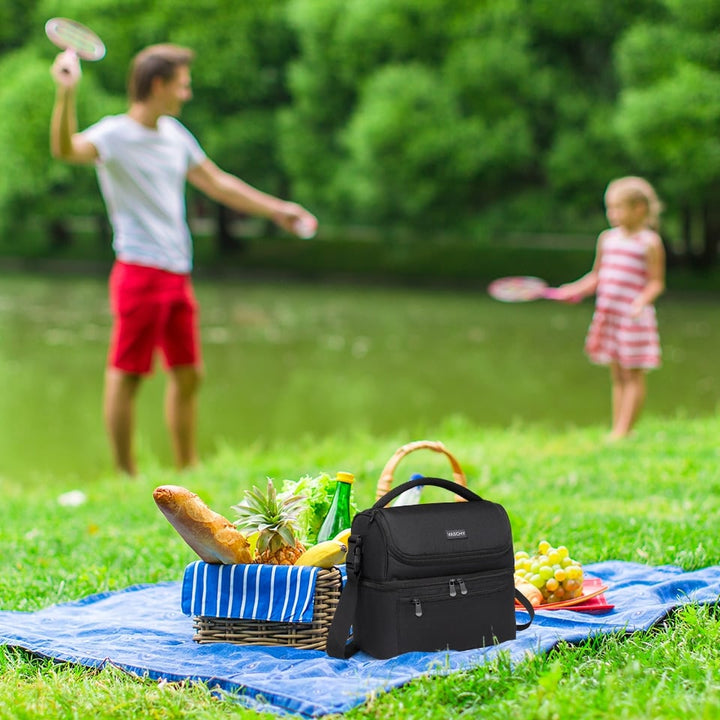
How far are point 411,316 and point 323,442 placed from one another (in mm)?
10773

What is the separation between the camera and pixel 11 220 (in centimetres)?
2916

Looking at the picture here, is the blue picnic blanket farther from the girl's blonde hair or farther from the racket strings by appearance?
the girl's blonde hair

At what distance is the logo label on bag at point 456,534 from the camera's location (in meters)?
2.81

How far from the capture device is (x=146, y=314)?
601 centimetres

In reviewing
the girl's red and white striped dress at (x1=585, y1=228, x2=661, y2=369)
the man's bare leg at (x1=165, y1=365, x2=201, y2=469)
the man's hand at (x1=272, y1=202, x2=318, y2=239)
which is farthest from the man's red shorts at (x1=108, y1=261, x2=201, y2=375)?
the girl's red and white striped dress at (x1=585, y1=228, x2=661, y2=369)

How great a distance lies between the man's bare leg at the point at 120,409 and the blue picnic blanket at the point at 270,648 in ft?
8.51

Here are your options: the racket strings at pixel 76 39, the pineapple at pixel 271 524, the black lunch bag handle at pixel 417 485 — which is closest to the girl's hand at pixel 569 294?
the racket strings at pixel 76 39

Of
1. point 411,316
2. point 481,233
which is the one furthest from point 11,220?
point 411,316

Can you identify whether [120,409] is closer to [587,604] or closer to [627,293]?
[627,293]

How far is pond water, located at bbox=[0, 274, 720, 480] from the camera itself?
850 centimetres

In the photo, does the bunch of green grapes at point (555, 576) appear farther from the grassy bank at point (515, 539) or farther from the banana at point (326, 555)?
the banana at point (326, 555)

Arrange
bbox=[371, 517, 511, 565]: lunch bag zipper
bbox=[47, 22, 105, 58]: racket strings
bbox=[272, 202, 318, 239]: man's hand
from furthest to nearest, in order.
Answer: bbox=[272, 202, 318, 239]: man's hand → bbox=[47, 22, 105, 58]: racket strings → bbox=[371, 517, 511, 565]: lunch bag zipper

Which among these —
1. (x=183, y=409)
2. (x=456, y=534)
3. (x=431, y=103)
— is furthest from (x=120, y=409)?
(x=431, y=103)

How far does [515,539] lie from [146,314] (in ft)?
8.54
